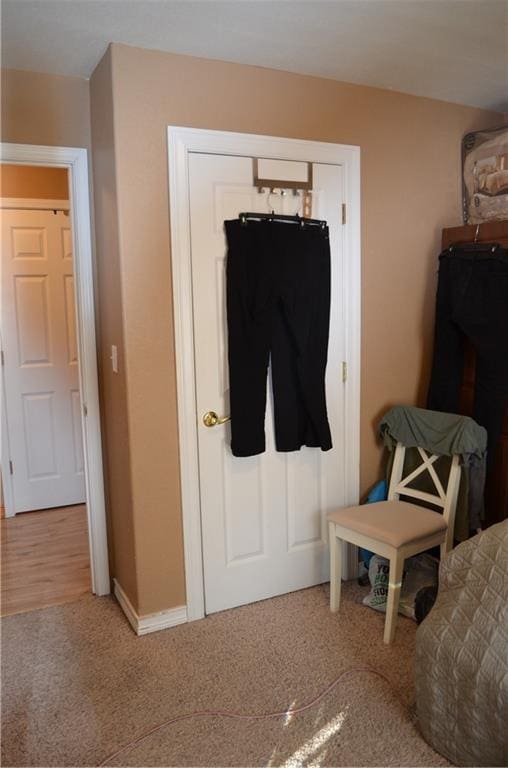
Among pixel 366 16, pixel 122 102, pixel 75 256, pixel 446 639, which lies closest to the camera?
pixel 446 639

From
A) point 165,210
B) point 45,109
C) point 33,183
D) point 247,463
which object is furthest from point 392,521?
point 33,183

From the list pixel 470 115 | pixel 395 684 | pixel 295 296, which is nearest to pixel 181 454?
pixel 295 296

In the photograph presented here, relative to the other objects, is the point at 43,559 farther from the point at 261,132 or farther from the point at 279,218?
the point at 261,132

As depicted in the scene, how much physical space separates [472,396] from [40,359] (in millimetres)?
2721

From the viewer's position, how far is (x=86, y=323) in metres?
2.70

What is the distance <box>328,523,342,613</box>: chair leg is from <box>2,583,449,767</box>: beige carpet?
0.06m

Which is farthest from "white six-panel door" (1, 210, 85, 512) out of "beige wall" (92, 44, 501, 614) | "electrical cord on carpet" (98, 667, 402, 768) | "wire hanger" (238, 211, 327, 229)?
"electrical cord on carpet" (98, 667, 402, 768)

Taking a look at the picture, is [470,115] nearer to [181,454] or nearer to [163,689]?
[181,454]

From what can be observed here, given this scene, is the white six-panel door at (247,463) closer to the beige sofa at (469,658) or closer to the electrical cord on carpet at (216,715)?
the electrical cord on carpet at (216,715)

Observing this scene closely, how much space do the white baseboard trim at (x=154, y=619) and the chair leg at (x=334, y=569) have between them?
662 millimetres

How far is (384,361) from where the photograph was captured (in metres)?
2.96

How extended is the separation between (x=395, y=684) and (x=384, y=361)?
1.45m

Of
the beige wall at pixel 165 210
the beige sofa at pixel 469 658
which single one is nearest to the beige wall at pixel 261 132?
the beige wall at pixel 165 210

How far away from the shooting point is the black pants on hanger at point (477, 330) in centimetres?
265
